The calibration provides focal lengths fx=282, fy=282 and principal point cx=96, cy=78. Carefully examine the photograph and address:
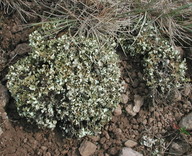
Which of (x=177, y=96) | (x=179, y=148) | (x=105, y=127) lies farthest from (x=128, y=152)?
(x=177, y=96)

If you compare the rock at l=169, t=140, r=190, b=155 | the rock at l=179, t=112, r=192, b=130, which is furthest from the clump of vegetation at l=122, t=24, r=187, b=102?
the rock at l=169, t=140, r=190, b=155

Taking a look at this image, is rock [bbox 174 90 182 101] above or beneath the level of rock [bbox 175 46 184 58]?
beneath

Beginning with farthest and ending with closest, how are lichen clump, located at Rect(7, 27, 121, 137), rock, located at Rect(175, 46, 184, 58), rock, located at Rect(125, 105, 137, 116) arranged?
1. rock, located at Rect(175, 46, 184, 58)
2. rock, located at Rect(125, 105, 137, 116)
3. lichen clump, located at Rect(7, 27, 121, 137)

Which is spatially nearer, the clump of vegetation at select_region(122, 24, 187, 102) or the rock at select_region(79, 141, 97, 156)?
the rock at select_region(79, 141, 97, 156)

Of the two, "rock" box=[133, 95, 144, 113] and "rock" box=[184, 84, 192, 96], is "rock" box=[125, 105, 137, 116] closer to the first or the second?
"rock" box=[133, 95, 144, 113]

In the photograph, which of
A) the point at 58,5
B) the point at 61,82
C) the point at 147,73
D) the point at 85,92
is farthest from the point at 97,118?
the point at 58,5

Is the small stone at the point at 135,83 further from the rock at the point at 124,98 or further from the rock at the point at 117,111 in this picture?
the rock at the point at 117,111

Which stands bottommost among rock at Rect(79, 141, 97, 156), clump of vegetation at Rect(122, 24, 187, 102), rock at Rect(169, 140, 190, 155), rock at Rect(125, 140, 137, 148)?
rock at Rect(79, 141, 97, 156)
